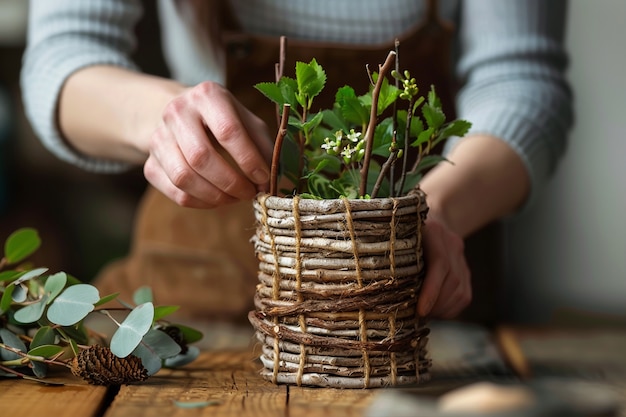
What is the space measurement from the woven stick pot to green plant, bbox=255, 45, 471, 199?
3cm

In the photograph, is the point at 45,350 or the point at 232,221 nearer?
the point at 45,350

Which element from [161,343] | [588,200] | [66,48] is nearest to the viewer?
[161,343]

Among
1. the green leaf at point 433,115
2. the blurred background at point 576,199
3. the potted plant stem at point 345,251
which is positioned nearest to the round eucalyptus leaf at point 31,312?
the potted plant stem at point 345,251

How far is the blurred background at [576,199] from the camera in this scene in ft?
8.06

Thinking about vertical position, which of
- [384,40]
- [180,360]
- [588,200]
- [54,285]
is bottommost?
[588,200]

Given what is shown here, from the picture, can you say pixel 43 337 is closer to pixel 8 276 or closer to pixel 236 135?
pixel 8 276

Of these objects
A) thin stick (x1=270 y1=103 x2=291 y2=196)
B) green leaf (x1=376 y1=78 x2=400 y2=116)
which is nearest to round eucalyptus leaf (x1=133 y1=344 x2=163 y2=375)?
thin stick (x1=270 y1=103 x2=291 y2=196)

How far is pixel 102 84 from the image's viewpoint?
3.89 ft

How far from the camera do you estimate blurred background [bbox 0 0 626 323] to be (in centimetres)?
246

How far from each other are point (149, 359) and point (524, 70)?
0.85 m

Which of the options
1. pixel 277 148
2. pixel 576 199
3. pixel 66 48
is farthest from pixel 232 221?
pixel 576 199

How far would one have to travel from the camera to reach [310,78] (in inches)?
30.2

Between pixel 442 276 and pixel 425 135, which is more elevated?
pixel 425 135

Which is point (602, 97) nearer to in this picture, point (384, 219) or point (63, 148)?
point (63, 148)
